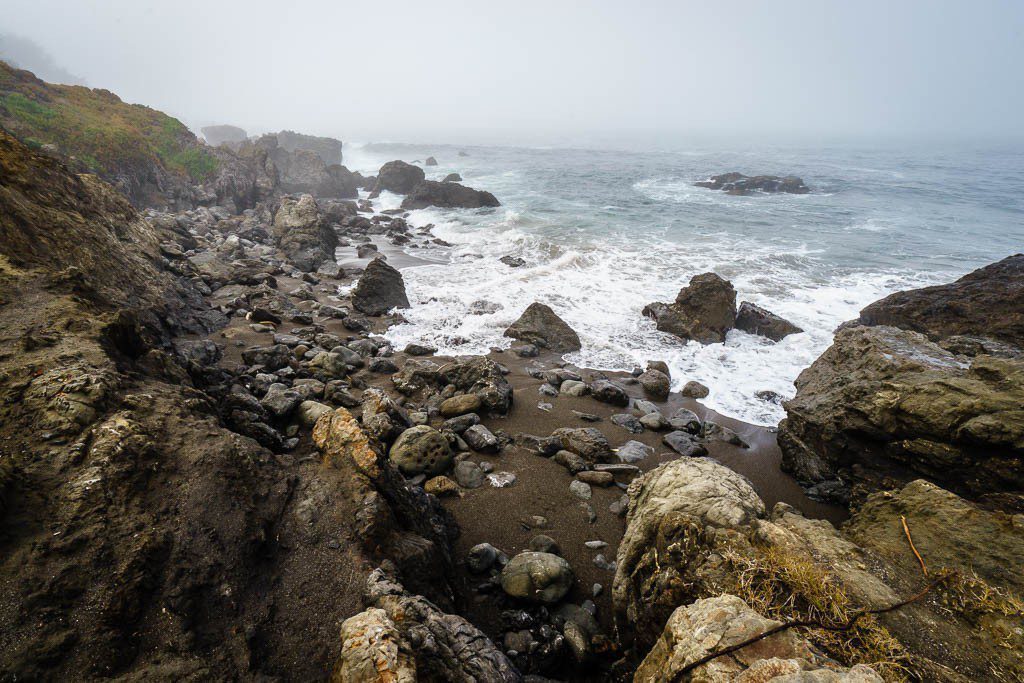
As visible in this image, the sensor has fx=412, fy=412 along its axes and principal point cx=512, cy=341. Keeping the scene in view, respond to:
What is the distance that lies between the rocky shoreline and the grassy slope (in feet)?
61.3

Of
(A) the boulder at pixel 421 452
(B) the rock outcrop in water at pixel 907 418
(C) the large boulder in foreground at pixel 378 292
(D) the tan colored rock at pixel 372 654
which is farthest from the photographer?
(C) the large boulder in foreground at pixel 378 292

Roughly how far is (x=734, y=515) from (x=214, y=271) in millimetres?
17250

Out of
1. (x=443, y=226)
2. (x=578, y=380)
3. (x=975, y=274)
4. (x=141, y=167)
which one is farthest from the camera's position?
(x=443, y=226)

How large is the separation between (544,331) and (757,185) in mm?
47252

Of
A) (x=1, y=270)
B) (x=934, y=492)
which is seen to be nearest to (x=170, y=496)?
(x=1, y=270)

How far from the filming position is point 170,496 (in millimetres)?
3621

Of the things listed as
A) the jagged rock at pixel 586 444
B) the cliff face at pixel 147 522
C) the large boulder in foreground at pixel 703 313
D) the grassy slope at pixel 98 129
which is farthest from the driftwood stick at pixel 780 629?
the grassy slope at pixel 98 129

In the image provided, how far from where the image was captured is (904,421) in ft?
20.9

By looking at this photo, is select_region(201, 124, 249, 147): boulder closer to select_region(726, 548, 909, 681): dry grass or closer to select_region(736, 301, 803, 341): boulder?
select_region(736, 301, 803, 341): boulder

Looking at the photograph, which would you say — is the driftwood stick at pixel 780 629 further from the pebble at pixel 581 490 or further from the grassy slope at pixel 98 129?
the grassy slope at pixel 98 129

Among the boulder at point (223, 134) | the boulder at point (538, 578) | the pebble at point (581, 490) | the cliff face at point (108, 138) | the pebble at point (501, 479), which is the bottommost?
the pebble at point (581, 490)

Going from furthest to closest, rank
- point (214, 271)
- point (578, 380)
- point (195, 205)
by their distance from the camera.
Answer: point (195, 205), point (214, 271), point (578, 380)

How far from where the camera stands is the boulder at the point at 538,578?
5074 millimetres

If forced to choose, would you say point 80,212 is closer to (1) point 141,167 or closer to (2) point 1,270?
(2) point 1,270
